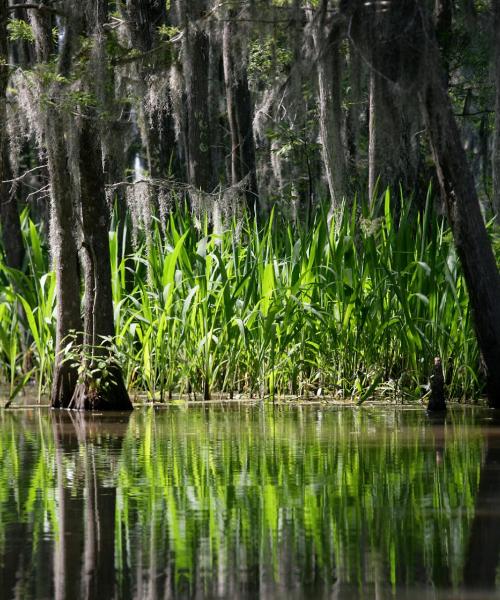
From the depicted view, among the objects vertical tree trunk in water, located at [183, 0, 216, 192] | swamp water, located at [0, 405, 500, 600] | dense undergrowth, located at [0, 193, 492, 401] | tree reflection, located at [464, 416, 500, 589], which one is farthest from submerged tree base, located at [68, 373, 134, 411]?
vertical tree trunk in water, located at [183, 0, 216, 192]

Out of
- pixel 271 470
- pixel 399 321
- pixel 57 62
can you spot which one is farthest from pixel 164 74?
pixel 271 470

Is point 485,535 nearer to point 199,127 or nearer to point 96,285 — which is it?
point 96,285

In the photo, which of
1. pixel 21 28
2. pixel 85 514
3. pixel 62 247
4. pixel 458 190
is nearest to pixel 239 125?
pixel 21 28

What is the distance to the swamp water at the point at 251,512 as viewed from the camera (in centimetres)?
321

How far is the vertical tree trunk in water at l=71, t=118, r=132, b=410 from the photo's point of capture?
8.61 meters

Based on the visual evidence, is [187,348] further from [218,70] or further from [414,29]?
[218,70]

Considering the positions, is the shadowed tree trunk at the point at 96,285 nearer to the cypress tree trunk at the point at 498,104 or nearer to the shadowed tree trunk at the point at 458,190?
the shadowed tree trunk at the point at 458,190

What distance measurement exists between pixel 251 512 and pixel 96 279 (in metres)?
4.86

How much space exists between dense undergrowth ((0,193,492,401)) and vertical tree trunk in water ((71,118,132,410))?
194mm

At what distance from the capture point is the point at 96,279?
28.9 feet

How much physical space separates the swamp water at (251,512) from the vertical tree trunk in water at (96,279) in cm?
141

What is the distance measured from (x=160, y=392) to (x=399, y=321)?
2155mm

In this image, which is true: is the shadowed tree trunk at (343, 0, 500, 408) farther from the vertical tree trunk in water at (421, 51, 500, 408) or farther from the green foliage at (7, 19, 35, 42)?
the green foliage at (7, 19, 35, 42)

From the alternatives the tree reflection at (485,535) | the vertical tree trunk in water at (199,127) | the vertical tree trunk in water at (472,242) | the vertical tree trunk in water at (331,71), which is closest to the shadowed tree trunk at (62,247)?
the vertical tree trunk in water at (331,71)
